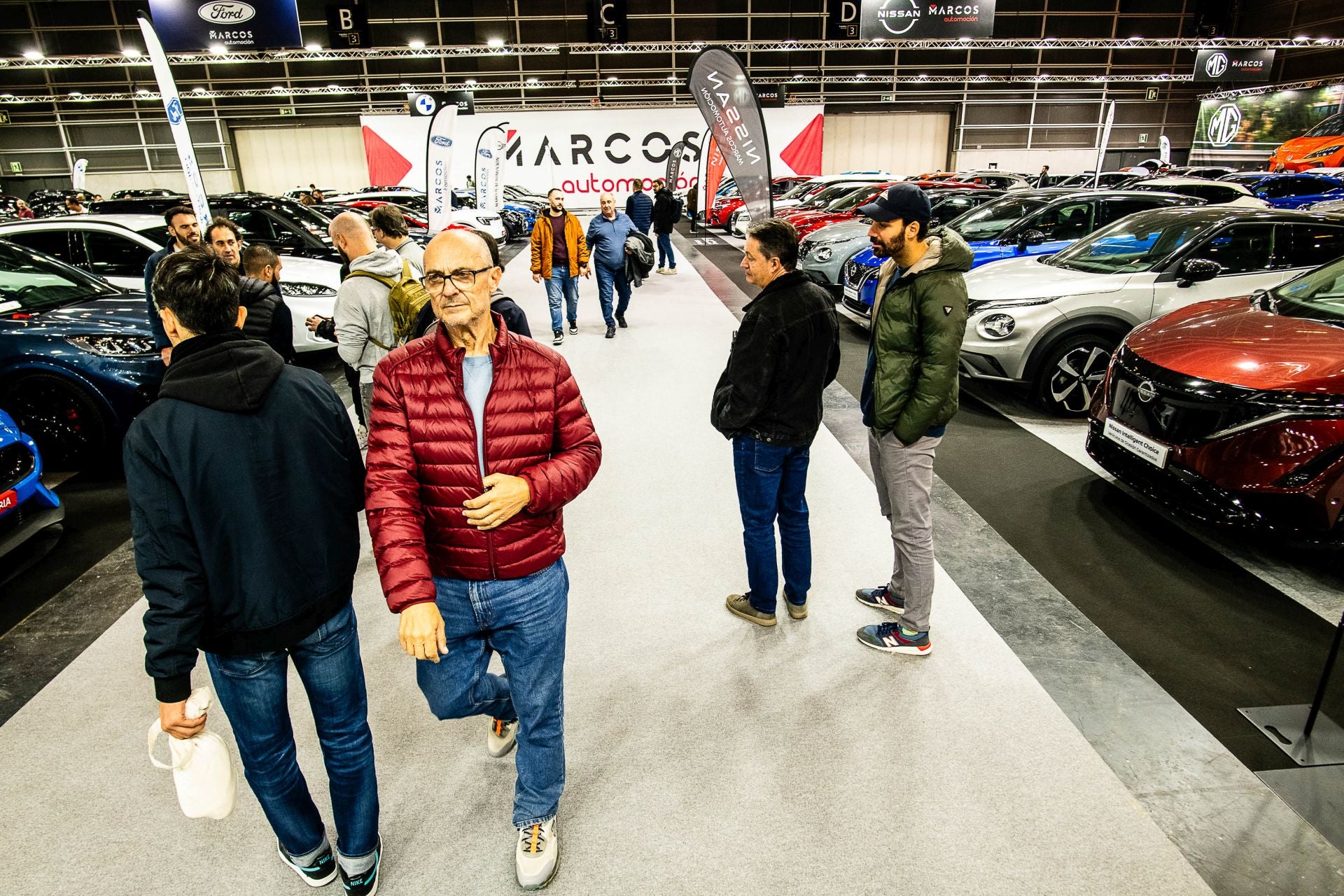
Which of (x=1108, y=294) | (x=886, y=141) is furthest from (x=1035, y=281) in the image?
(x=886, y=141)

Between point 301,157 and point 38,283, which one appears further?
point 301,157

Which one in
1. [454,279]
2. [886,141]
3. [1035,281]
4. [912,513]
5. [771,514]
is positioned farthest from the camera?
[886,141]

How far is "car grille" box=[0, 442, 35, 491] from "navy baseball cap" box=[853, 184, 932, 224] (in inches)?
162

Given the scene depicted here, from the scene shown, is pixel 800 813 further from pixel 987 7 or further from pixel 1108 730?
pixel 987 7

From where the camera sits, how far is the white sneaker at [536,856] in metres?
1.95

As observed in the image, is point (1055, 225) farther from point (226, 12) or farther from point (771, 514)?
point (226, 12)

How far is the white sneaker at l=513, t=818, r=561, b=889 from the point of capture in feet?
6.41

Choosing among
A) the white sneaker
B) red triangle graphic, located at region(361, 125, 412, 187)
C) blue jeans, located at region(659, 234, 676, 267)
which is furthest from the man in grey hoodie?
red triangle graphic, located at region(361, 125, 412, 187)

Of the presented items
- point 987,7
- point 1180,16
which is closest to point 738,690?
point 987,7

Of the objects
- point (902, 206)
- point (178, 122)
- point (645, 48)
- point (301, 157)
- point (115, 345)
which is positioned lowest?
point (115, 345)

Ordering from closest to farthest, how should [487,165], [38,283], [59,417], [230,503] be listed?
[230,503], [59,417], [38,283], [487,165]

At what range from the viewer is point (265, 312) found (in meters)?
3.37

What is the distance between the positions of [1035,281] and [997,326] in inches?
22.1

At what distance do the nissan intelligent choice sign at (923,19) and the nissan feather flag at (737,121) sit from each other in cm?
1154
